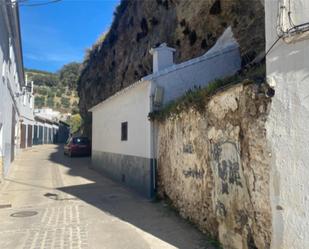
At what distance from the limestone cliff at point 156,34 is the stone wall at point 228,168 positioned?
526 centimetres

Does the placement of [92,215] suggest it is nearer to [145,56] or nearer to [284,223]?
[284,223]

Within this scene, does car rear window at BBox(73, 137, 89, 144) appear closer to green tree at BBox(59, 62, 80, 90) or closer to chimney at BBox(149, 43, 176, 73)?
chimney at BBox(149, 43, 176, 73)

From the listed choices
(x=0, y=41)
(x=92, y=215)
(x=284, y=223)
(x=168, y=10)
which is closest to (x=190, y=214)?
(x=92, y=215)

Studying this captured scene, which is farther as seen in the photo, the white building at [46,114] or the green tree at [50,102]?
the green tree at [50,102]

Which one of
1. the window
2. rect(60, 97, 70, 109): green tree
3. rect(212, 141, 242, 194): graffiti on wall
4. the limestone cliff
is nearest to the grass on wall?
rect(212, 141, 242, 194): graffiti on wall

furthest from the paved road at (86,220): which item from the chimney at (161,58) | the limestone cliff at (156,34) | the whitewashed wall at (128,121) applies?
the limestone cliff at (156,34)

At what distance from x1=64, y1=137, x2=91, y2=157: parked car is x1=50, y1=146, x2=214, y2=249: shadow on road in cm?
1224

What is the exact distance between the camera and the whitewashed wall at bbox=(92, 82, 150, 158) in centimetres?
1065

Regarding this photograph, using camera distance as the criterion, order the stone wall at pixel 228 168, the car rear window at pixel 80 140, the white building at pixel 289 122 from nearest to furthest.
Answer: the white building at pixel 289 122, the stone wall at pixel 228 168, the car rear window at pixel 80 140

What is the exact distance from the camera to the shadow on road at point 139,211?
21.3 feet

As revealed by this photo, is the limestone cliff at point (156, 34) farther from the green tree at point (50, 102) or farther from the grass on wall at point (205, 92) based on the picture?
the green tree at point (50, 102)

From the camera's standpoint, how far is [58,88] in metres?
74.8

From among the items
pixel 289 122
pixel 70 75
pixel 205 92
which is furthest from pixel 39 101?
pixel 289 122

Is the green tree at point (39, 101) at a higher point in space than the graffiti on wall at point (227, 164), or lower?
higher
